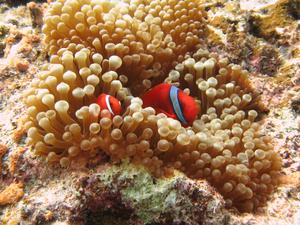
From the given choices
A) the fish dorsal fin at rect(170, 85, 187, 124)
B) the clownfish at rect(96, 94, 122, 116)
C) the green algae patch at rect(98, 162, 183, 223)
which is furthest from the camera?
the fish dorsal fin at rect(170, 85, 187, 124)

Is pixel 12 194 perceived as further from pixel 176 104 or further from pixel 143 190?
pixel 176 104

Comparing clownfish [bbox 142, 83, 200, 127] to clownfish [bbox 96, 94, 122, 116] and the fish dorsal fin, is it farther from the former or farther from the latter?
clownfish [bbox 96, 94, 122, 116]

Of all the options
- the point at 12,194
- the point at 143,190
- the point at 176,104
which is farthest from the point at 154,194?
the point at 12,194

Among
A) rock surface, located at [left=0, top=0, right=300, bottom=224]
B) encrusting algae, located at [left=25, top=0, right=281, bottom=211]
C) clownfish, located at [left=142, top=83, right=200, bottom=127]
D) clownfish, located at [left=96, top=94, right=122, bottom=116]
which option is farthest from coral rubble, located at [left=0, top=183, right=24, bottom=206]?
clownfish, located at [left=142, top=83, right=200, bottom=127]

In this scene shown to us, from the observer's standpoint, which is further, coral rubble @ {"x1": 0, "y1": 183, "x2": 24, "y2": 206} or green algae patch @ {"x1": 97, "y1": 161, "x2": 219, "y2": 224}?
coral rubble @ {"x1": 0, "y1": 183, "x2": 24, "y2": 206}

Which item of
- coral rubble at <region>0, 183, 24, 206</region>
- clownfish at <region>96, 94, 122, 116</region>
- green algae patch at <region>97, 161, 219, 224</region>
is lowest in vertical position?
coral rubble at <region>0, 183, 24, 206</region>

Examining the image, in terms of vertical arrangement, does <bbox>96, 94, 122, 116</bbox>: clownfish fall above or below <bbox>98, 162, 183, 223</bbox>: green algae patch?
above
